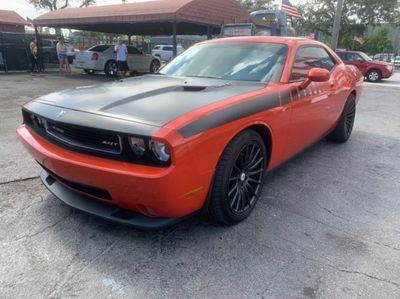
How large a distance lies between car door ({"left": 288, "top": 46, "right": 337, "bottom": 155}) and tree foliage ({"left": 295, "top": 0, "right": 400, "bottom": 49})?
35012 millimetres

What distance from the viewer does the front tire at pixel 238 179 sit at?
7.82 ft

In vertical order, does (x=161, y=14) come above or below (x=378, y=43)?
above

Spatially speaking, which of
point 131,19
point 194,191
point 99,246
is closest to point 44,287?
point 99,246

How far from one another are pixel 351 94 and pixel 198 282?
13.0ft

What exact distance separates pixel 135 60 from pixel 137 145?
46.2ft

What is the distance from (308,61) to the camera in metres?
3.74

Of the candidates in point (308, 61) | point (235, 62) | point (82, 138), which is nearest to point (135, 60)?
point (308, 61)

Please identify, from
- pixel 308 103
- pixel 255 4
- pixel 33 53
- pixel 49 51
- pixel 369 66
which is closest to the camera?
pixel 308 103

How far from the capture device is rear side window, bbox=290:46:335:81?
11.0 feet

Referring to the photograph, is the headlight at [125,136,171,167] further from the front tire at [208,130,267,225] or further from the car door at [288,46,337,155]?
the car door at [288,46,337,155]

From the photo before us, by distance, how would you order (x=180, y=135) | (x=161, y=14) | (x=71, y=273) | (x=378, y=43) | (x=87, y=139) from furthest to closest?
(x=378, y=43), (x=161, y=14), (x=87, y=139), (x=71, y=273), (x=180, y=135)

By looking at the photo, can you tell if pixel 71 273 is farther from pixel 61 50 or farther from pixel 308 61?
pixel 61 50

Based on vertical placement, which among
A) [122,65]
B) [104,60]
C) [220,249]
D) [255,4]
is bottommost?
[220,249]

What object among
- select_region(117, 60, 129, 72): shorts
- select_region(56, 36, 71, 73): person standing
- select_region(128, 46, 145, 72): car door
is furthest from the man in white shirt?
select_region(56, 36, 71, 73): person standing
